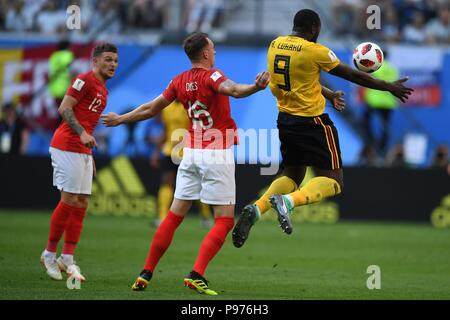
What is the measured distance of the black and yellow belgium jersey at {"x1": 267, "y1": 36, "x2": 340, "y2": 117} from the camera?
10.5 m

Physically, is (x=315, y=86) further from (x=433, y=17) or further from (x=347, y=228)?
(x=433, y=17)

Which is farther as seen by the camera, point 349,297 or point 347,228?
point 347,228

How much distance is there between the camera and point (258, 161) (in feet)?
69.9

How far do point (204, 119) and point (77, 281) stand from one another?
221cm

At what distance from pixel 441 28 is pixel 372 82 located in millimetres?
15526

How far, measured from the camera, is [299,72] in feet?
34.7

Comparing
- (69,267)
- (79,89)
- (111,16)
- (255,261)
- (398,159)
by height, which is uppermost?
(111,16)

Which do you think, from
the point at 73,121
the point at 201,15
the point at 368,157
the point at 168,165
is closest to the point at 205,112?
the point at 73,121

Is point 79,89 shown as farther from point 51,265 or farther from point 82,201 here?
point 51,265

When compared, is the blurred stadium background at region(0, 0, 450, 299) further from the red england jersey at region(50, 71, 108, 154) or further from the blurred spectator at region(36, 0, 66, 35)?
the red england jersey at region(50, 71, 108, 154)

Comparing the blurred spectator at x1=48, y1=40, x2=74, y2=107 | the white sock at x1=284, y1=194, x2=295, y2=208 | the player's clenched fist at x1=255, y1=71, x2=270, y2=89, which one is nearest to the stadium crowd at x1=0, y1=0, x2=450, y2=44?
the blurred spectator at x1=48, y1=40, x2=74, y2=107

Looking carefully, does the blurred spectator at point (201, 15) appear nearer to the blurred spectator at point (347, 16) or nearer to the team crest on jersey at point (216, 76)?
the blurred spectator at point (347, 16)
